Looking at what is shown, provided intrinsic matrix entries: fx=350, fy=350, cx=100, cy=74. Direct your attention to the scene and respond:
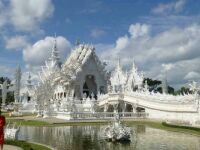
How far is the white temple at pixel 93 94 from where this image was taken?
38.8 m

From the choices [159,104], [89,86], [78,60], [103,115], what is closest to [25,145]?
[159,104]

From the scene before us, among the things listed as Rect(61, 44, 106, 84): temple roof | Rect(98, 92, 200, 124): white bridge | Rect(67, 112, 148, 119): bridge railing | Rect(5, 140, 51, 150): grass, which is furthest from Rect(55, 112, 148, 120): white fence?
Rect(5, 140, 51, 150): grass

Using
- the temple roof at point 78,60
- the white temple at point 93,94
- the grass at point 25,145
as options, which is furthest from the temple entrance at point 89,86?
the grass at point 25,145

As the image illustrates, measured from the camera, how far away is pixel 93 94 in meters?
61.1

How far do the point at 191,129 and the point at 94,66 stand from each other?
126 feet

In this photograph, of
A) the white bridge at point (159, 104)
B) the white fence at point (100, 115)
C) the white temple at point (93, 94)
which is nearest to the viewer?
the white bridge at point (159, 104)

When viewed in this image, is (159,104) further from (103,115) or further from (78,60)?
(78,60)

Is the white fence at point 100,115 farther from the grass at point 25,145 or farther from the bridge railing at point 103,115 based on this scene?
the grass at point 25,145

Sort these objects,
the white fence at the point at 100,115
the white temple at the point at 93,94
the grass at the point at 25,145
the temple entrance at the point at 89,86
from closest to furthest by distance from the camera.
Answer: the grass at the point at 25,145 → the white temple at the point at 93,94 → the white fence at the point at 100,115 → the temple entrance at the point at 89,86

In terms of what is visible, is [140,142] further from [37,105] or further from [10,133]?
[37,105]

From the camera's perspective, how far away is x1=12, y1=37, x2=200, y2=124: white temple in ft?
127

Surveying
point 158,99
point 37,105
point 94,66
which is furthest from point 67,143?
→ point 94,66

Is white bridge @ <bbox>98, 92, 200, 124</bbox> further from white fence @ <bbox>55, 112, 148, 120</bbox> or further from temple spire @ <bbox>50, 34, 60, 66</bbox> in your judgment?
temple spire @ <bbox>50, 34, 60, 66</bbox>

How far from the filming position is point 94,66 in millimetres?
62031
